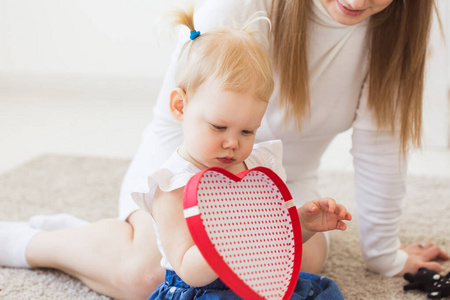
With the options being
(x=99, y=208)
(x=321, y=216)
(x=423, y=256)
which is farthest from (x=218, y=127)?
(x=99, y=208)

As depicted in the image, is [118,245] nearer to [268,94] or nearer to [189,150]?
[189,150]

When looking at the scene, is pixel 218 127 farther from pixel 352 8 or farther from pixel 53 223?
pixel 53 223

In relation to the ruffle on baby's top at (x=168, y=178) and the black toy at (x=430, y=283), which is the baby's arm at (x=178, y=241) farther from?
the black toy at (x=430, y=283)

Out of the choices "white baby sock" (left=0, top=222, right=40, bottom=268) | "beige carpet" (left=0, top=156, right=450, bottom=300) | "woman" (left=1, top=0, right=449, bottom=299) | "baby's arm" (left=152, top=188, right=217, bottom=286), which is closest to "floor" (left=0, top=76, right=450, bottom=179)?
"beige carpet" (left=0, top=156, right=450, bottom=300)

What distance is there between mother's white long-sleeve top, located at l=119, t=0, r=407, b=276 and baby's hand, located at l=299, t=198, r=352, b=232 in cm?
35

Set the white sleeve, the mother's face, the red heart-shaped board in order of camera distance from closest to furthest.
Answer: the red heart-shaped board, the mother's face, the white sleeve

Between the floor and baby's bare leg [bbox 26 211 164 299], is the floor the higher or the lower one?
the lower one

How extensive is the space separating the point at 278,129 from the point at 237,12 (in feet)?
0.91

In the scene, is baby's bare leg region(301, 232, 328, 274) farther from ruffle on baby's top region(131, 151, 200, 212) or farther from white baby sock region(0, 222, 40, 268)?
white baby sock region(0, 222, 40, 268)

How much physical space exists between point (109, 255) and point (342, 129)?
61 cm

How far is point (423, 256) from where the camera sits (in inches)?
53.0

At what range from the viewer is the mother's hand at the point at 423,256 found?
1.29 m

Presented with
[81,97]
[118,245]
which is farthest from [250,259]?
[81,97]

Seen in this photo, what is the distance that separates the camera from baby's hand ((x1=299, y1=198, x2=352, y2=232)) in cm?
88
